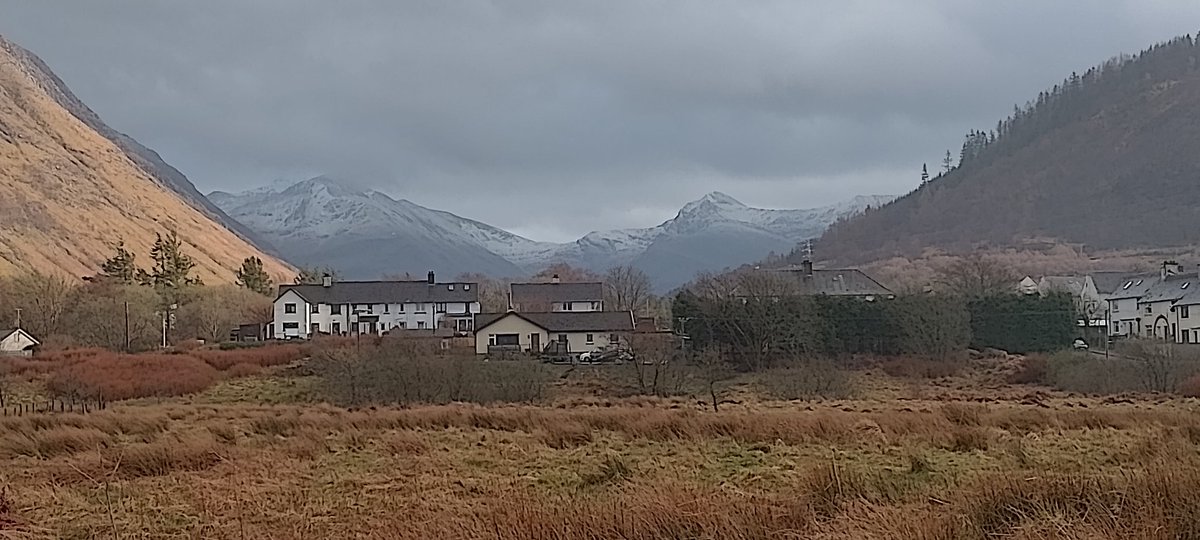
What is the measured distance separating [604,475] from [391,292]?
3655 inches

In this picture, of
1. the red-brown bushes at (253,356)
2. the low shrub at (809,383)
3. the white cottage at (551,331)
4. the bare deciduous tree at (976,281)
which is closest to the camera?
the low shrub at (809,383)

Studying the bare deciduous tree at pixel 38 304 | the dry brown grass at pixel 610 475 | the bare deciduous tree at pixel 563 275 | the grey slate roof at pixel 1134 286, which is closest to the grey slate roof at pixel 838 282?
the grey slate roof at pixel 1134 286

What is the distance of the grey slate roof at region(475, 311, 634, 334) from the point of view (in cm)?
6600

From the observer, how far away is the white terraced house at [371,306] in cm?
9850

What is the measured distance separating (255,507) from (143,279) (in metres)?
96.3

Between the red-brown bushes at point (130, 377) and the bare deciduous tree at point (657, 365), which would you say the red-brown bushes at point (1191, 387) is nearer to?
the bare deciduous tree at point (657, 365)

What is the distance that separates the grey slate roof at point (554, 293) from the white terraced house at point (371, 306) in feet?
16.0

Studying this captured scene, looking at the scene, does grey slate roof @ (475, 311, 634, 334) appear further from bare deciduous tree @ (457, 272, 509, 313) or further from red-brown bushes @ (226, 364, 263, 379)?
bare deciduous tree @ (457, 272, 509, 313)

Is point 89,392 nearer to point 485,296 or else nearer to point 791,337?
point 791,337

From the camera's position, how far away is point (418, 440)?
17.9 m

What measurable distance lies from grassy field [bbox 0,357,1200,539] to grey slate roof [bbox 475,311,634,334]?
140 ft

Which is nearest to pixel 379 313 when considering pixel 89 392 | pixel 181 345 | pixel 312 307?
pixel 312 307

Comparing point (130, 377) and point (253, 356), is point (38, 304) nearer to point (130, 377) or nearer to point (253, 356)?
point (253, 356)

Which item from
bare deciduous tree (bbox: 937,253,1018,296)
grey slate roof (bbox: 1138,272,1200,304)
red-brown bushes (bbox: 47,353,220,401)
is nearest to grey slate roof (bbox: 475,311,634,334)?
bare deciduous tree (bbox: 937,253,1018,296)
